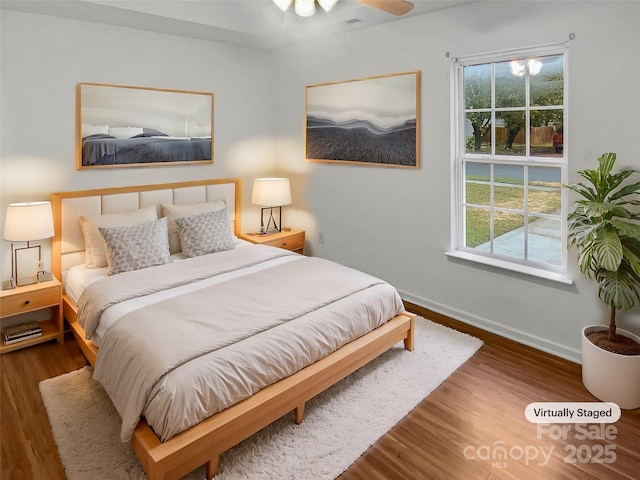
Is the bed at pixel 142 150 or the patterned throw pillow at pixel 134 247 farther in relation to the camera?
the bed at pixel 142 150

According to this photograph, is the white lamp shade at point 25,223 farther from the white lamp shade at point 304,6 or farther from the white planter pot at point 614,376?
the white planter pot at point 614,376

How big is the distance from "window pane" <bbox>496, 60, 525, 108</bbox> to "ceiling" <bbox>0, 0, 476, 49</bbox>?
0.63m

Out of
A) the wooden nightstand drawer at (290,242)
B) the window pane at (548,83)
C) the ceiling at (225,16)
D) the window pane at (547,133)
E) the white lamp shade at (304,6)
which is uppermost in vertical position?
the ceiling at (225,16)

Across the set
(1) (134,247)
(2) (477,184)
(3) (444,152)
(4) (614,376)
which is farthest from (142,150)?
(4) (614,376)

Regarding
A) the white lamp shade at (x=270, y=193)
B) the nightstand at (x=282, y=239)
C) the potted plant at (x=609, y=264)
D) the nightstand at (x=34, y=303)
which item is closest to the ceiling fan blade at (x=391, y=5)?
the potted plant at (x=609, y=264)

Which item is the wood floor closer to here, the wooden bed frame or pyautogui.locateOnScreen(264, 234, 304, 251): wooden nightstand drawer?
the wooden bed frame

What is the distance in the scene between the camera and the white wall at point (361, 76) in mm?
2709

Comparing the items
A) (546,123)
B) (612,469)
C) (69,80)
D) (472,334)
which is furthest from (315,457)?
(69,80)

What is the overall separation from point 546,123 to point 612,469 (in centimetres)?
217

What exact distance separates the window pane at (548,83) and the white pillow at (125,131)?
331 centimetres

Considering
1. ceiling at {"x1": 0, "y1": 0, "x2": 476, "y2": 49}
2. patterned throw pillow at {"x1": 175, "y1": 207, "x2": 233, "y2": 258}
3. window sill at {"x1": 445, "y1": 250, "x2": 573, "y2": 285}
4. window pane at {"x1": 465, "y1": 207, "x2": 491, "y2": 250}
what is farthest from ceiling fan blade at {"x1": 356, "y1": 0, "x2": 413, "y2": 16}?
patterned throw pillow at {"x1": 175, "y1": 207, "x2": 233, "y2": 258}

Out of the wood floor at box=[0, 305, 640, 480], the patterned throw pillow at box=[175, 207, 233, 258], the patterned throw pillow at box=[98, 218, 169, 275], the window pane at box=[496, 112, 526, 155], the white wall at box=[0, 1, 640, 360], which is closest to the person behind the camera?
the wood floor at box=[0, 305, 640, 480]

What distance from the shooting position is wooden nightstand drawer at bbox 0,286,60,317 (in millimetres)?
3039

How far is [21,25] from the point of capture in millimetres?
3195
